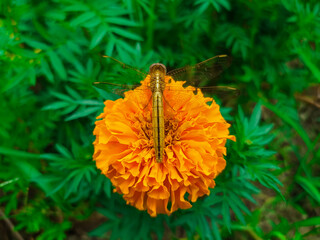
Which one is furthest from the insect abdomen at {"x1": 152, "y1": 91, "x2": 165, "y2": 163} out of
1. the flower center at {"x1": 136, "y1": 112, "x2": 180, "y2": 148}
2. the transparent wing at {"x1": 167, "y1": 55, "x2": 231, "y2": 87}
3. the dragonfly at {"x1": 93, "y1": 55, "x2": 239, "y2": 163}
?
the transparent wing at {"x1": 167, "y1": 55, "x2": 231, "y2": 87}

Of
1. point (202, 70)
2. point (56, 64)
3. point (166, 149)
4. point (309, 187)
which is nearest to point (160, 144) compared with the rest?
point (166, 149)

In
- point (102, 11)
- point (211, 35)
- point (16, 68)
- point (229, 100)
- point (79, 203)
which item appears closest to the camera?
point (102, 11)

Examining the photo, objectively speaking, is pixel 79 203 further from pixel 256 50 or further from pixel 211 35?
pixel 256 50

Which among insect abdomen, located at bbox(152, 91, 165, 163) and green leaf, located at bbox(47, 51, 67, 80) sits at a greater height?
green leaf, located at bbox(47, 51, 67, 80)

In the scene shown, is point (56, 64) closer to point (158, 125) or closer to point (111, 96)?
point (111, 96)

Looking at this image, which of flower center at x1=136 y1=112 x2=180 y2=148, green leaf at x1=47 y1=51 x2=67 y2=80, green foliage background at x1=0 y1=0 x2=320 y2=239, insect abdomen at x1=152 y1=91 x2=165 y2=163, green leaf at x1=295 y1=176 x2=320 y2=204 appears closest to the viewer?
insect abdomen at x1=152 y1=91 x2=165 y2=163

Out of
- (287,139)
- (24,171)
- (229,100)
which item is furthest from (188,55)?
(24,171)

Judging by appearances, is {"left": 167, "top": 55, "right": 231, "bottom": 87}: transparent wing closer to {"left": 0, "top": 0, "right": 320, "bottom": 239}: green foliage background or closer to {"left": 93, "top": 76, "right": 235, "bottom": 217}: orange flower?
{"left": 93, "top": 76, "right": 235, "bottom": 217}: orange flower
